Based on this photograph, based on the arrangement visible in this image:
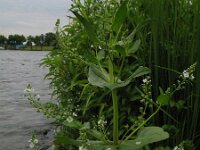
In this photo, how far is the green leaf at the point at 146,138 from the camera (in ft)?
6.66

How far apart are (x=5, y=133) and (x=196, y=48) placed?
5471 mm

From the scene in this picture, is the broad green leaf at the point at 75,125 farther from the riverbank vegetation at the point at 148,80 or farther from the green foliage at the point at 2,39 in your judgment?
the green foliage at the point at 2,39

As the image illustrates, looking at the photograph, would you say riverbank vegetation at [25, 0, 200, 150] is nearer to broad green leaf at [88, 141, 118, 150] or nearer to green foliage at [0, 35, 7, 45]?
broad green leaf at [88, 141, 118, 150]

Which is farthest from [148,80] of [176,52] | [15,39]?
[15,39]

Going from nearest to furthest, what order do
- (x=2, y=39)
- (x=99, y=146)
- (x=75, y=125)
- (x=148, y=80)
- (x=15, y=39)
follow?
(x=99, y=146) → (x=75, y=125) → (x=148, y=80) → (x=15, y=39) → (x=2, y=39)

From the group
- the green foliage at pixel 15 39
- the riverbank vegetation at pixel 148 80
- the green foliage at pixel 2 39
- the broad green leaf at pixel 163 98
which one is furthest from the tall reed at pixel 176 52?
the green foliage at pixel 2 39

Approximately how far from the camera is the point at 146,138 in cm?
207

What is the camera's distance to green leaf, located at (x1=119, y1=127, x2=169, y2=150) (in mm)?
2029

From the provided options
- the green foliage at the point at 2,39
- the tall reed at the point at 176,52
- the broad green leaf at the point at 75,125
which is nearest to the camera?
the broad green leaf at the point at 75,125

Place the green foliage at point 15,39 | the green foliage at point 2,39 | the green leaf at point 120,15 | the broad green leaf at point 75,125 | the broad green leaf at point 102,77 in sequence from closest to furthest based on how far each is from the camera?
the green leaf at point 120,15, the broad green leaf at point 102,77, the broad green leaf at point 75,125, the green foliage at point 15,39, the green foliage at point 2,39

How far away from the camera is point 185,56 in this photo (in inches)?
102

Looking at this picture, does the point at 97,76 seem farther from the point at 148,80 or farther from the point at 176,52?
the point at 176,52

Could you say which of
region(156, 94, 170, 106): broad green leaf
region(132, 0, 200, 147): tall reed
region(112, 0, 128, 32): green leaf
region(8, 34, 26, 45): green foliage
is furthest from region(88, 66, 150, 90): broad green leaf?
region(8, 34, 26, 45): green foliage

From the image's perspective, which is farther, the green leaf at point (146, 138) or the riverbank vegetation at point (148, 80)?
the riverbank vegetation at point (148, 80)
